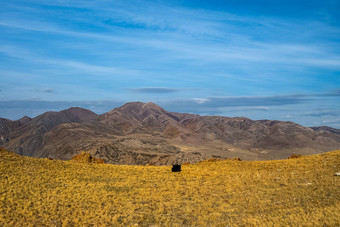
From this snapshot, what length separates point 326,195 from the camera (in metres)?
18.4

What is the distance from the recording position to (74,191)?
68.9ft

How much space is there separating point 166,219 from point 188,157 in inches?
4347

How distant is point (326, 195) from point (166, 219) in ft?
30.8

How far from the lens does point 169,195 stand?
68.0 feet

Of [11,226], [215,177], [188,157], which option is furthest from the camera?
[188,157]

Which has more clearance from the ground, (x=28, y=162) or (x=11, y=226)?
(x=28, y=162)

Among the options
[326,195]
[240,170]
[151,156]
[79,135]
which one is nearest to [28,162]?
[240,170]

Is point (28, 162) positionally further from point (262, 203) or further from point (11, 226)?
point (262, 203)

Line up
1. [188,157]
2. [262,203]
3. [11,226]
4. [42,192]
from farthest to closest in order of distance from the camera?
[188,157], [42,192], [262,203], [11,226]

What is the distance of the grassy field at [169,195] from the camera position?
16.4 metres

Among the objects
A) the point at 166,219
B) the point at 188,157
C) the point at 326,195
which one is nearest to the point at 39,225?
the point at 166,219

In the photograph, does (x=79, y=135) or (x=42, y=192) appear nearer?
(x=42, y=192)

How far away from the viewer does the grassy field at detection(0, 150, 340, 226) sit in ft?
53.7

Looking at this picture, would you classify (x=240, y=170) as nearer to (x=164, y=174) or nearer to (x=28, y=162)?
(x=164, y=174)
